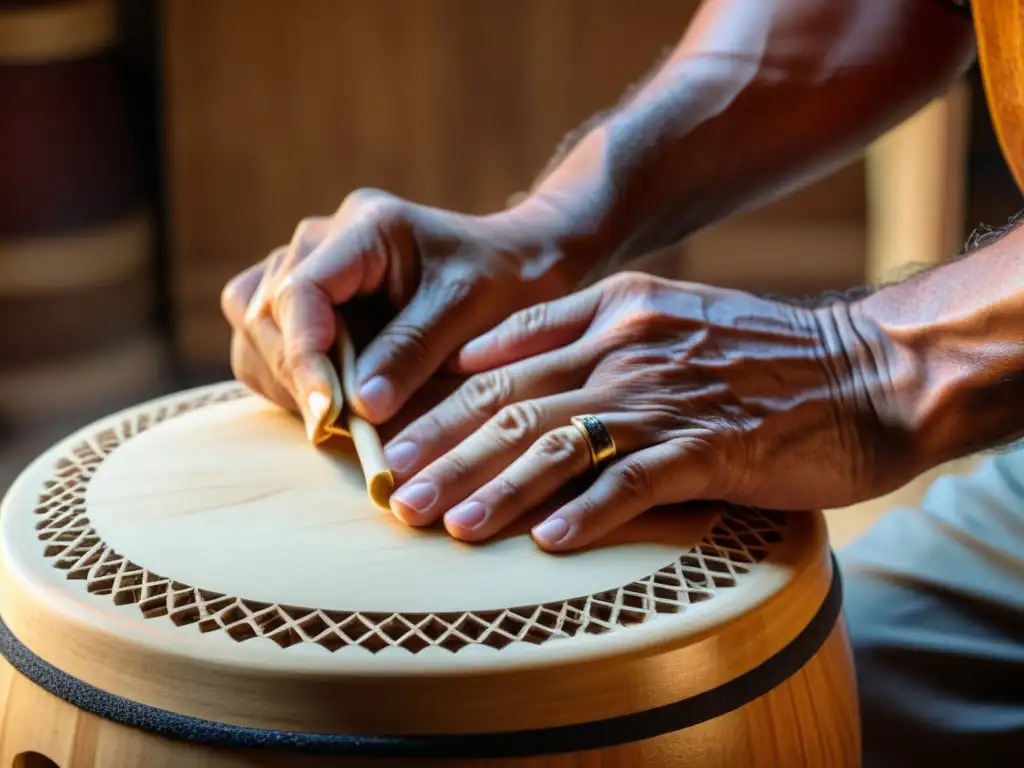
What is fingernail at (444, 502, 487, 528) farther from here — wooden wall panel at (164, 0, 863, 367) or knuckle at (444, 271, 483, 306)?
wooden wall panel at (164, 0, 863, 367)

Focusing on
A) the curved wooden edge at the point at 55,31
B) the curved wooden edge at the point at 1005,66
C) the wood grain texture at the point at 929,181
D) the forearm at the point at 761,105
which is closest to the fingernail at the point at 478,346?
the forearm at the point at 761,105

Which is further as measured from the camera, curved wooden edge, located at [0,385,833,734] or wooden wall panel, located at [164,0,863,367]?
wooden wall panel, located at [164,0,863,367]

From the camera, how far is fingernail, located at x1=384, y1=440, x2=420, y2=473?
765 mm

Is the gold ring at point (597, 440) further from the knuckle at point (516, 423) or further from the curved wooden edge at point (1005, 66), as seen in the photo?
the curved wooden edge at point (1005, 66)

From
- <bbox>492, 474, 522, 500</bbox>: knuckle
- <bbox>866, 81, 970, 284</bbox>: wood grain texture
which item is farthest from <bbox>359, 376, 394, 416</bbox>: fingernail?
<bbox>866, 81, 970, 284</bbox>: wood grain texture

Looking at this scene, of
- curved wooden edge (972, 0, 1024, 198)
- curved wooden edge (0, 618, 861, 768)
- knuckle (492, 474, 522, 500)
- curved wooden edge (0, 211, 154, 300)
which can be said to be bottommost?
curved wooden edge (0, 211, 154, 300)

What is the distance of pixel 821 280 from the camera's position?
2.65 metres

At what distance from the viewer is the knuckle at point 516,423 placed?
75 cm

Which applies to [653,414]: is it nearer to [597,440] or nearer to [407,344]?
[597,440]

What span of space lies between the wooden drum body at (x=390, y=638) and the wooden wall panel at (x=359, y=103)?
178cm

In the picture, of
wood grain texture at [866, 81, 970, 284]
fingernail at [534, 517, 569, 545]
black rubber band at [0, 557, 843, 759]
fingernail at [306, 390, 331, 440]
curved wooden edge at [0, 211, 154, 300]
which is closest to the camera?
black rubber band at [0, 557, 843, 759]

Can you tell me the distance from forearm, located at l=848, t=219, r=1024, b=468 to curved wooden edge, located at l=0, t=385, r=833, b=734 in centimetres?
22

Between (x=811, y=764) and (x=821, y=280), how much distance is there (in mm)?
2048

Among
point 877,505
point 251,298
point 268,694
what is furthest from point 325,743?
point 877,505
